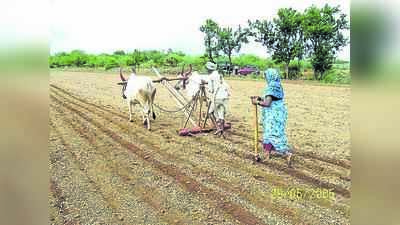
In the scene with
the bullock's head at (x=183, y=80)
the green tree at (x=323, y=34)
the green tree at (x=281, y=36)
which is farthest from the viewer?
the bullock's head at (x=183, y=80)

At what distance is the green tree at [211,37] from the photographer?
308 cm

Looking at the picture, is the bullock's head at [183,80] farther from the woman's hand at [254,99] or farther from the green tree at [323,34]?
the green tree at [323,34]

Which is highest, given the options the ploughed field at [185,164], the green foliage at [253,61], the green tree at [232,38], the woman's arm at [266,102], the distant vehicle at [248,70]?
the green tree at [232,38]

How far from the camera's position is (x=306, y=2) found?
2.93 m

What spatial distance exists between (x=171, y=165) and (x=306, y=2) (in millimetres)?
1162

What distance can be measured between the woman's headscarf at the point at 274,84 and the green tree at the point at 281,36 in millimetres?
55

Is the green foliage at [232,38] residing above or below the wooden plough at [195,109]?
above

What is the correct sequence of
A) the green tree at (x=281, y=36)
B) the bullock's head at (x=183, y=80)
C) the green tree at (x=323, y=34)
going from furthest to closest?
the bullock's head at (x=183, y=80) < the green tree at (x=281, y=36) < the green tree at (x=323, y=34)

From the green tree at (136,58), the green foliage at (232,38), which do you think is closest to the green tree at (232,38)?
the green foliage at (232,38)

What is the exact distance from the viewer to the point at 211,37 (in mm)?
3096
